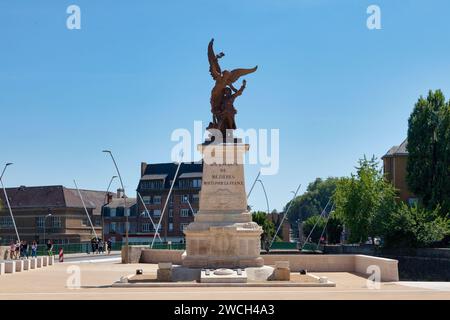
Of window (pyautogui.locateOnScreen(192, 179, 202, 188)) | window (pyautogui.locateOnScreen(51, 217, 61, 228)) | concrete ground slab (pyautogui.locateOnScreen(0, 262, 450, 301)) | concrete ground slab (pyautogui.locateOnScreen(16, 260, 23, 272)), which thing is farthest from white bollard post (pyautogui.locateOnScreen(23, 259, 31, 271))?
window (pyautogui.locateOnScreen(192, 179, 202, 188))

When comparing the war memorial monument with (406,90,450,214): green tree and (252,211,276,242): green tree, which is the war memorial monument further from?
(252,211,276,242): green tree

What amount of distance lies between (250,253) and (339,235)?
7119cm

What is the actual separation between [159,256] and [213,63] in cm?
1893

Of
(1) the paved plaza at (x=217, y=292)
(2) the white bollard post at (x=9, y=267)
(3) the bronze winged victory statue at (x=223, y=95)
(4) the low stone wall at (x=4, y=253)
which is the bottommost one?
(4) the low stone wall at (x=4, y=253)

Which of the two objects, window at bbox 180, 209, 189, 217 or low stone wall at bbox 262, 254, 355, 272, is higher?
window at bbox 180, 209, 189, 217

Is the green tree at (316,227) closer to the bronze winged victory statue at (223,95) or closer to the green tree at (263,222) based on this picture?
the green tree at (263,222)

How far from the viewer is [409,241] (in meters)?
54.1

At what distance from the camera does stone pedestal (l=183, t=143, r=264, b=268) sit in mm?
30766

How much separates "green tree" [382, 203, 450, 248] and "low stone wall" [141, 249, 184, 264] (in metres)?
18.4

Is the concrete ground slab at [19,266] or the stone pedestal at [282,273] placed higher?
the stone pedestal at [282,273]

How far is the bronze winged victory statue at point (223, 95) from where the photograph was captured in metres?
33.7

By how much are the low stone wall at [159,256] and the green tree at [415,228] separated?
60.5ft

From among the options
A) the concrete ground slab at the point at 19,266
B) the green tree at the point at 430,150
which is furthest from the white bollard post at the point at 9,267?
the green tree at the point at 430,150
